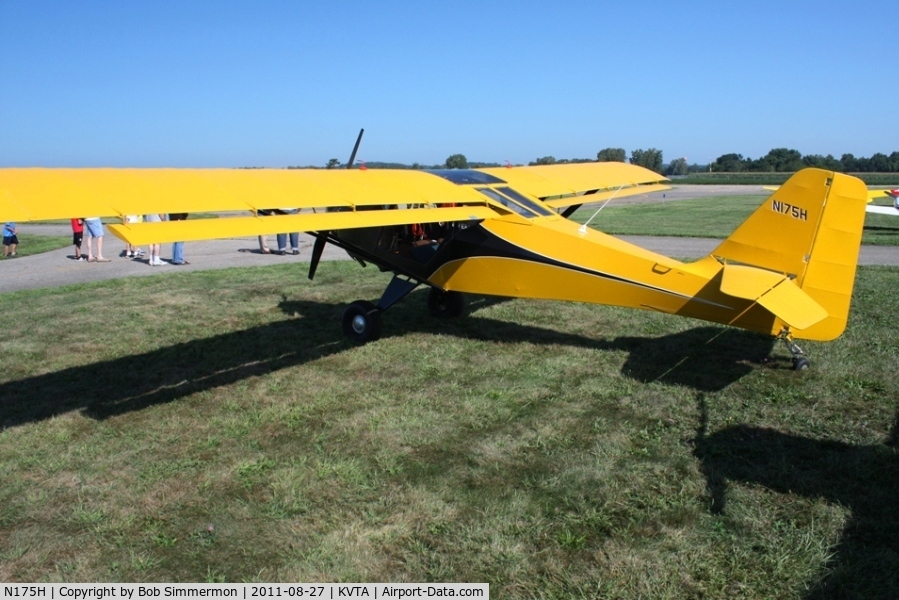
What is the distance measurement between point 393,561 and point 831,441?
10.8ft

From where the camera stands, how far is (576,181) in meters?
10.5

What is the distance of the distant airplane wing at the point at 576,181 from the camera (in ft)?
31.6

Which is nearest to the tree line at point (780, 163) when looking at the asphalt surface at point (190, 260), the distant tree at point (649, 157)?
the distant tree at point (649, 157)

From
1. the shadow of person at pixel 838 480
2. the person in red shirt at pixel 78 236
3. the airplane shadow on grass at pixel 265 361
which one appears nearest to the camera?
the shadow of person at pixel 838 480

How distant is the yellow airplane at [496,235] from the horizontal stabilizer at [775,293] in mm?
14

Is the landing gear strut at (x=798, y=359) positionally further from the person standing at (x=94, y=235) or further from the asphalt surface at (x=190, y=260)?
the person standing at (x=94, y=235)

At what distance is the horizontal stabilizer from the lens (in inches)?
200

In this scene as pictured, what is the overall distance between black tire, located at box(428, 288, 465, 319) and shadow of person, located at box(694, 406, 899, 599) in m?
4.30

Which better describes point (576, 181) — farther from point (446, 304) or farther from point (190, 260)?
point (190, 260)

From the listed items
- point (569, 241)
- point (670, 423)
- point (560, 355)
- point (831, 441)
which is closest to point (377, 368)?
point (560, 355)

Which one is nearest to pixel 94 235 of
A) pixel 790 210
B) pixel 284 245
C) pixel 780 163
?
pixel 284 245

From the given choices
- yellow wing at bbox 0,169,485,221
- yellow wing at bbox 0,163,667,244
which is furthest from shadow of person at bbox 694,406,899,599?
yellow wing at bbox 0,169,485,221

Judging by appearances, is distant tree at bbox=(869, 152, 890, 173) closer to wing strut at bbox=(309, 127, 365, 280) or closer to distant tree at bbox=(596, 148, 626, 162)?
distant tree at bbox=(596, 148, 626, 162)
